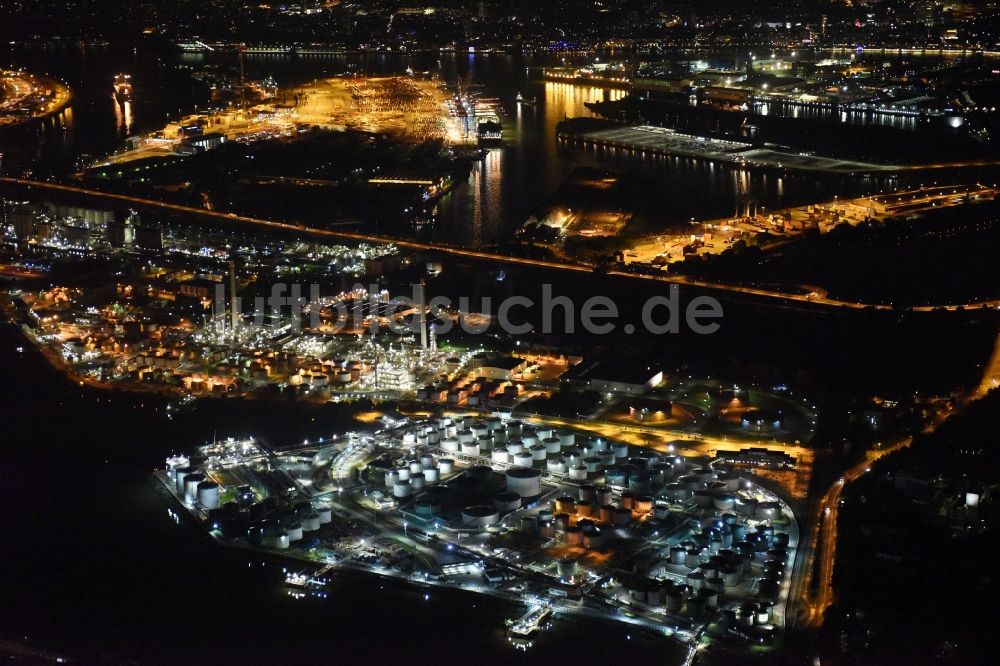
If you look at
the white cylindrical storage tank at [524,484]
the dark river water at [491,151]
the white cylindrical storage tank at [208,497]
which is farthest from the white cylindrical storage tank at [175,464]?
the dark river water at [491,151]

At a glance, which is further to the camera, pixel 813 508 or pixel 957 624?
pixel 813 508

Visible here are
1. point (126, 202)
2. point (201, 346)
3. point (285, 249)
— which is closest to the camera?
point (201, 346)

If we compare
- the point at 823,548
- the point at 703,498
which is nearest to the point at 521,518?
the point at 703,498

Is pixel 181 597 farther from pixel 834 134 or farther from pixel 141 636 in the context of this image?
pixel 834 134

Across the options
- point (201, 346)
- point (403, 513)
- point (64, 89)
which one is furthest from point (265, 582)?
point (64, 89)

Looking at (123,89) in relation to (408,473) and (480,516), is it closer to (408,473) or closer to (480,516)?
(408,473)

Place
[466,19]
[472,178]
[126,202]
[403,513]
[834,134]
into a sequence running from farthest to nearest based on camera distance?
[466,19], [834,134], [472,178], [126,202], [403,513]

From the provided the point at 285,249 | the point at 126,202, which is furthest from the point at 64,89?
the point at 285,249
